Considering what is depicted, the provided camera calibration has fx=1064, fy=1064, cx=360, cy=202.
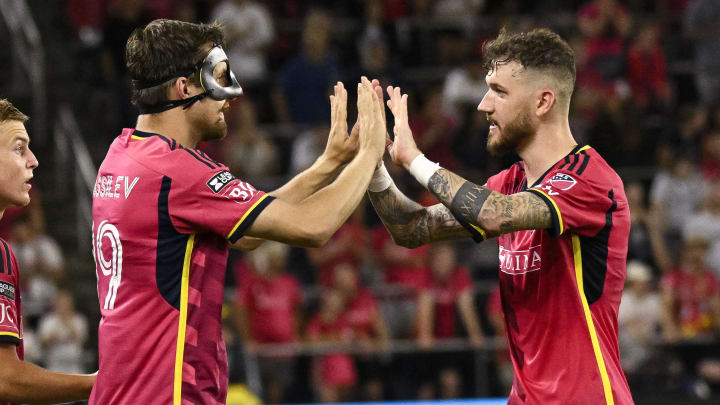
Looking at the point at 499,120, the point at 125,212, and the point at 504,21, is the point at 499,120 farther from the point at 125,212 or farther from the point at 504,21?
the point at 504,21

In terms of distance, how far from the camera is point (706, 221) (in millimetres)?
11602

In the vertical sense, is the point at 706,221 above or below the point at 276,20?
below

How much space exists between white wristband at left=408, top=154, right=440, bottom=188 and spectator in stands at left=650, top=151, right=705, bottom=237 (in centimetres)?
784

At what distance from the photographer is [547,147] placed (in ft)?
15.3

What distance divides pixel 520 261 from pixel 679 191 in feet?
26.2

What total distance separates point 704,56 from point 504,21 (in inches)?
101

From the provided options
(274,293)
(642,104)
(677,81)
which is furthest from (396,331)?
(677,81)

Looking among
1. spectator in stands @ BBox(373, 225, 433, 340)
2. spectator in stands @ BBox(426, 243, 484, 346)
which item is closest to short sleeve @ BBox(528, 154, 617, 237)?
spectator in stands @ BBox(373, 225, 433, 340)

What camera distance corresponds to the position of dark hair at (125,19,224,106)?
4195mm

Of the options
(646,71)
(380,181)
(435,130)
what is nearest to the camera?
(380,181)

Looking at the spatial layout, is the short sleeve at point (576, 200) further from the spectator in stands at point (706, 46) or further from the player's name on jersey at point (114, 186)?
the spectator in stands at point (706, 46)

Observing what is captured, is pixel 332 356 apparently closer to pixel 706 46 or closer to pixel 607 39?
pixel 607 39

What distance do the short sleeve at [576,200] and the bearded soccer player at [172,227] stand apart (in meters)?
0.76

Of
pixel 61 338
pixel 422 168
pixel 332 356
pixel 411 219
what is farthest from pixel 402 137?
pixel 61 338
